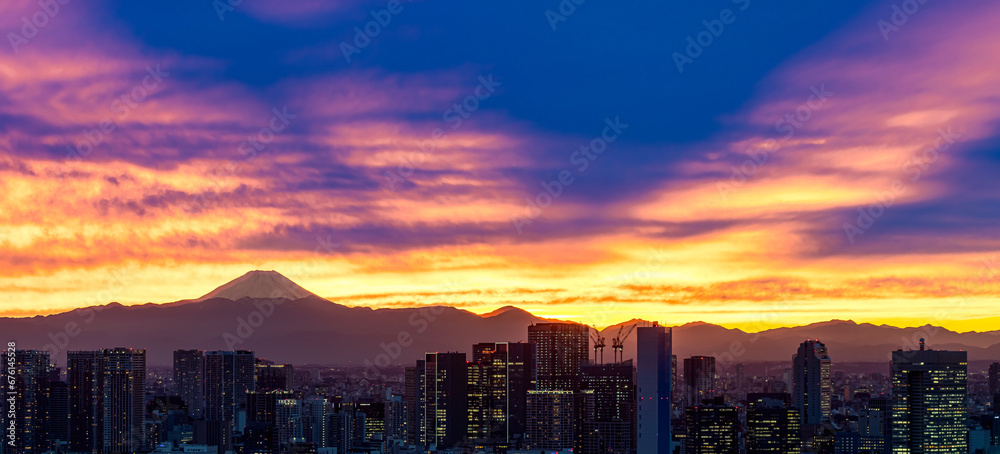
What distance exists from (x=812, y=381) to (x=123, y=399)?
235ft

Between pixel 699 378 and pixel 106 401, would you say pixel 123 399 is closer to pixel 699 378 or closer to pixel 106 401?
pixel 106 401

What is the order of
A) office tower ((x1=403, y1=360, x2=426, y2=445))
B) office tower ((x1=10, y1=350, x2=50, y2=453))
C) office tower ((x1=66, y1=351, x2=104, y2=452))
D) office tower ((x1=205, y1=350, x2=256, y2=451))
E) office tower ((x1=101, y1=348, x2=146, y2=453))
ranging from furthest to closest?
office tower ((x1=205, y1=350, x2=256, y2=451)) < office tower ((x1=403, y1=360, x2=426, y2=445)) < office tower ((x1=101, y1=348, x2=146, y2=453)) < office tower ((x1=66, y1=351, x2=104, y2=452)) < office tower ((x1=10, y1=350, x2=50, y2=453))

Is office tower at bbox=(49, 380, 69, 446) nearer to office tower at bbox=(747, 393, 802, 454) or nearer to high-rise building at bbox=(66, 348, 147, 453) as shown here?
high-rise building at bbox=(66, 348, 147, 453)

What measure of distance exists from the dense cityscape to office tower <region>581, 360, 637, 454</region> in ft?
0.75

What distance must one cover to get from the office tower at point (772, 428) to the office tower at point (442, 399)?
2807cm

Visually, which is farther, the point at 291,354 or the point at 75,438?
the point at 291,354

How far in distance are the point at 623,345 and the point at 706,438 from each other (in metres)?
32.1

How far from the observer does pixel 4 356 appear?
12569cm

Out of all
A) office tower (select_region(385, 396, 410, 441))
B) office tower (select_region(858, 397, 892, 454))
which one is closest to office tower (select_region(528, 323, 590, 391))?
office tower (select_region(385, 396, 410, 441))

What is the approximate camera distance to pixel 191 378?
146 metres

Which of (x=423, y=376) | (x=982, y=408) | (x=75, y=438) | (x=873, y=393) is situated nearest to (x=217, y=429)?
(x=75, y=438)

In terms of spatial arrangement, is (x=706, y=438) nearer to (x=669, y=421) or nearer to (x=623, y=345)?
(x=669, y=421)

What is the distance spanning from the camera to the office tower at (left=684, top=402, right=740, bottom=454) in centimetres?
10181

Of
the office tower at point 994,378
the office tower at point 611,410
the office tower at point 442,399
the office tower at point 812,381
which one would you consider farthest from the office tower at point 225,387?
the office tower at point 994,378
